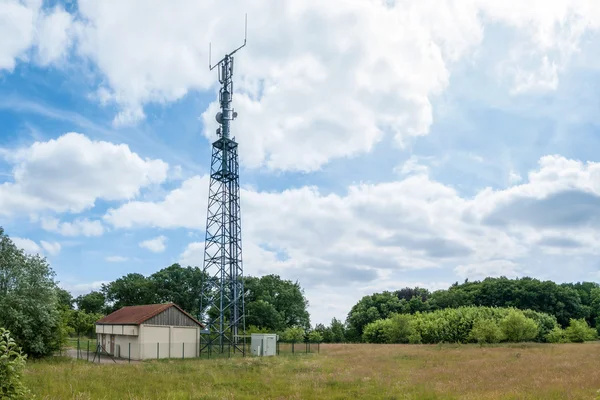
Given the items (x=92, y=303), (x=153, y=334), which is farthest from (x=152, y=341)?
(x=92, y=303)

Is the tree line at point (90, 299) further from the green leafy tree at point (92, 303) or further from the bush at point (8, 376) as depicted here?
the bush at point (8, 376)

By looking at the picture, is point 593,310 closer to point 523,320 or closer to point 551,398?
point 523,320

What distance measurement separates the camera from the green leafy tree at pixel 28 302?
104 feet

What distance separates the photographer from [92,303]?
83.1 meters

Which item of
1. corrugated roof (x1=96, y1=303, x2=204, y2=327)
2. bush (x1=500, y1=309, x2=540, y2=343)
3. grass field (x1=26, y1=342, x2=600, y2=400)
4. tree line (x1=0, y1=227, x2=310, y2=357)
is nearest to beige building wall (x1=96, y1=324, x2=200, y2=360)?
corrugated roof (x1=96, y1=303, x2=204, y2=327)

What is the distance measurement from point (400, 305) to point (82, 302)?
54.4 metres

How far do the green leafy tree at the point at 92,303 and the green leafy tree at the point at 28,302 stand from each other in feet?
170

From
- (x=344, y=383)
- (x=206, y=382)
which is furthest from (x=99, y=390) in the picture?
(x=344, y=383)

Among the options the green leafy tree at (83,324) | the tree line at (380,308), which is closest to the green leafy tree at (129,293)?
the tree line at (380,308)

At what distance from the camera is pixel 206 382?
2189 centimetres

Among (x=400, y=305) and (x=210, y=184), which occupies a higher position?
(x=210, y=184)

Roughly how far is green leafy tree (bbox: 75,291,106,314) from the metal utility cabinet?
5013cm

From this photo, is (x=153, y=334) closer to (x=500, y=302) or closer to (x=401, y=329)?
(x=401, y=329)

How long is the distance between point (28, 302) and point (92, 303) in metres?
54.9
